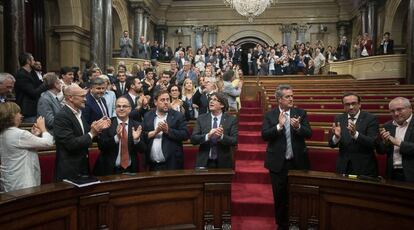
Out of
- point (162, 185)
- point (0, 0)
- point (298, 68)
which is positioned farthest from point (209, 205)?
point (298, 68)

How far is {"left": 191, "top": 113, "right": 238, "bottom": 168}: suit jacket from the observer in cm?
316

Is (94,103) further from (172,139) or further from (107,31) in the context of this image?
(107,31)

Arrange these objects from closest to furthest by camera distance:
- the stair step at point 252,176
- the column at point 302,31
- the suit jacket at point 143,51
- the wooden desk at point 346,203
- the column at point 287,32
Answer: the wooden desk at point 346,203 < the stair step at point 252,176 < the suit jacket at point 143,51 < the column at point 302,31 < the column at point 287,32

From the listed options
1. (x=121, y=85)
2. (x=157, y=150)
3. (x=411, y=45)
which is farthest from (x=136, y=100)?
(x=411, y=45)

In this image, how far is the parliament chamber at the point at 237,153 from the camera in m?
2.14

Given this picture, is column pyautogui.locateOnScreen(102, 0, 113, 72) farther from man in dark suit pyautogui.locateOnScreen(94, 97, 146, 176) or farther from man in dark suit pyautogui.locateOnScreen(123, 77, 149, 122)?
man in dark suit pyautogui.locateOnScreen(94, 97, 146, 176)

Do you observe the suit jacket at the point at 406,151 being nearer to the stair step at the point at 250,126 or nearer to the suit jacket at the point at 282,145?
the suit jacket at the point at 282,145

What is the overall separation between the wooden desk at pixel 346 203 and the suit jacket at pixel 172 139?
42.2 inches

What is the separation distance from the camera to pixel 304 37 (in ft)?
57.9

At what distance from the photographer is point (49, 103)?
333cm

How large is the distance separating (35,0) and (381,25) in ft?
39.5

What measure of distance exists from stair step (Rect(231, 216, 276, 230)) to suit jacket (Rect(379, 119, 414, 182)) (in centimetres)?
113

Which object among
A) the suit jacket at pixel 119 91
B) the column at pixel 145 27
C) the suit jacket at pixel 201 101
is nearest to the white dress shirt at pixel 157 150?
the suit jacket at pixel 201 101

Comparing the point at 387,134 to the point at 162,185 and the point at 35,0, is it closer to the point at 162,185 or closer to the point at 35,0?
the point at 162,185
